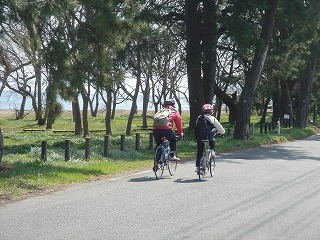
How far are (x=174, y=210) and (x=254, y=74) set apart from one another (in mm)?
18017

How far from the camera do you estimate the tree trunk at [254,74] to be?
25.8 metres

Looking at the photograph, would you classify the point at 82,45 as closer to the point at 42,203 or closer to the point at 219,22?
the point at 42,203

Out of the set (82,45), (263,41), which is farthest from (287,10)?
(82,45)

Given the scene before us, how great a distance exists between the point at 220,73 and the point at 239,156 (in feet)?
87.9

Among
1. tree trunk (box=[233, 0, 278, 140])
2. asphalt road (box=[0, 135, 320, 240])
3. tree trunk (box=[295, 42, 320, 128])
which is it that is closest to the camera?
asphalt road (box=[0, 135, 320, 240])

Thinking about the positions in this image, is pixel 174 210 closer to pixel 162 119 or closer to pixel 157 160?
pixel 157 160

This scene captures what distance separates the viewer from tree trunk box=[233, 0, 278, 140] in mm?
25750

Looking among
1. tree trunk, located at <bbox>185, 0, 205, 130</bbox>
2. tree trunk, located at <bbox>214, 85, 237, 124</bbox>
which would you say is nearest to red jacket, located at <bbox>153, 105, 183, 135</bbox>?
tree trunk, located at <bbox>185, 0, 205, 130</bbox>

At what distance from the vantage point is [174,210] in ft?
29.9

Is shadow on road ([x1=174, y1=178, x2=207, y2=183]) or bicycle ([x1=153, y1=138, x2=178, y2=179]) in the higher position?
bicycle ([x1=153, y1=138, x2=178, y2=179])

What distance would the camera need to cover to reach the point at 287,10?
25.6 metres

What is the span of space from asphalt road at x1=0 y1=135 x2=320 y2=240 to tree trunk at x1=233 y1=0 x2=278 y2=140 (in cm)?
1276

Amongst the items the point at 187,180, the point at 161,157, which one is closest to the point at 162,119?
the point at 161,157

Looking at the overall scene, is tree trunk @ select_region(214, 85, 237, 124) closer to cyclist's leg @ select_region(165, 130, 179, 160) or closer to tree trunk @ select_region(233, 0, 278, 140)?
tree trunk @ select_region(233, 0, 278, 140)
